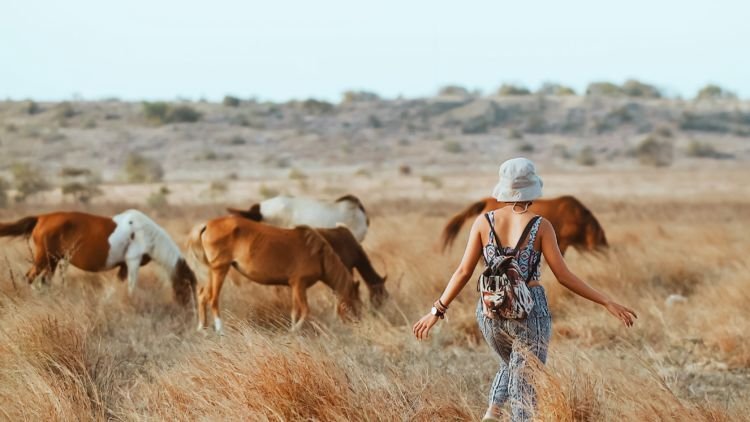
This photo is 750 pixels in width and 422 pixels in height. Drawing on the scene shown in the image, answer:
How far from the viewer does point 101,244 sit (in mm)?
11219

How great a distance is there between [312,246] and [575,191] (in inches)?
1028

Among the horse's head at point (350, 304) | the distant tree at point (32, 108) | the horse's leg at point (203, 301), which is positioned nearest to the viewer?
the horse's head at point (350, 304)

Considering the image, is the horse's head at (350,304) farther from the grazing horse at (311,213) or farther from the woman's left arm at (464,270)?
the woman's left arm at (464,270)

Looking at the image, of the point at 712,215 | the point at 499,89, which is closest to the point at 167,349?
the point at 712,215

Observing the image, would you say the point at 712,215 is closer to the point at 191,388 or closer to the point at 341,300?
the point at 341,300

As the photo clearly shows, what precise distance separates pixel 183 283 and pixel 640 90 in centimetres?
7999

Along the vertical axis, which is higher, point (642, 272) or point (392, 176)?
point (642, 272)

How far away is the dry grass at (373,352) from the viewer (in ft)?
18.9

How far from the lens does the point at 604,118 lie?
6712cm

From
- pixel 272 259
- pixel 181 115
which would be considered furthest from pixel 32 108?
pixel 272 259

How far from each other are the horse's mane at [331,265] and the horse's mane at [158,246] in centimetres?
196

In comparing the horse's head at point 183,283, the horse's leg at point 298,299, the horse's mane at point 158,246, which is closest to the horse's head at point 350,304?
the horse's leg at point 298,299

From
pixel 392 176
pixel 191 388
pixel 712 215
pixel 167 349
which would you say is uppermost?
pixel 191 388

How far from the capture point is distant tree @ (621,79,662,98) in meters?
85.9
